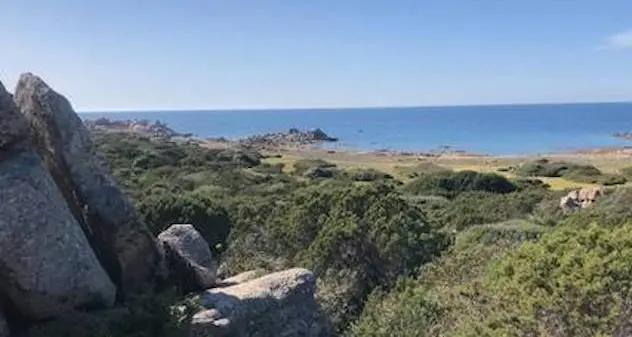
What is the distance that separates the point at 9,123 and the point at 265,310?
5046 millimetres

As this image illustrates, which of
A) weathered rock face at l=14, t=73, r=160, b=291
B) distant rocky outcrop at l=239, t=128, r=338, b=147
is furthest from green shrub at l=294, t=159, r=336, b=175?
weathered rock face at l=14, t=73, r=160, b=291

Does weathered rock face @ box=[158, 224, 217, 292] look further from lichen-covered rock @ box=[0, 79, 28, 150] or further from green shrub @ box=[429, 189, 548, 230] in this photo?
green shrub @ box=[429, 189, 548, 230]

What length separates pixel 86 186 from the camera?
1355cm

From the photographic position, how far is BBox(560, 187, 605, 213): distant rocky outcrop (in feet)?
137

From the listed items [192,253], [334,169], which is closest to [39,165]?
[192,253]

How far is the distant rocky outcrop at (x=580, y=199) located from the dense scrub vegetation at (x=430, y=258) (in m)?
1.01

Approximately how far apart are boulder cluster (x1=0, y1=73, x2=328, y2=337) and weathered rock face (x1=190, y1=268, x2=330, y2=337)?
18 millimetres

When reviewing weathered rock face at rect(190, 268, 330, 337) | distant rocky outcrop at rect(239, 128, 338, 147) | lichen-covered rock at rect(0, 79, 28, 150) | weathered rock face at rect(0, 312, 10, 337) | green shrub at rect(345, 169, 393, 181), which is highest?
lichen-covered rock at rect(0, 79, 28, 150)

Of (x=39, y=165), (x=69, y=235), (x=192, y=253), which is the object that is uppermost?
(x=39, y=165)

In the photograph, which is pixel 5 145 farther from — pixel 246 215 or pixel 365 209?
pixel 246 215

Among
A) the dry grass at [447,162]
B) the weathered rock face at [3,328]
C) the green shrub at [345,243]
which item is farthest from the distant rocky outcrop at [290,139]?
the weathered rock face at [3,328]

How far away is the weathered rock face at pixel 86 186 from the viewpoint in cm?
1350

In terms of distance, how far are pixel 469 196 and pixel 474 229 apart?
21.1 meters

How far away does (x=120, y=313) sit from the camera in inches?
491
